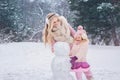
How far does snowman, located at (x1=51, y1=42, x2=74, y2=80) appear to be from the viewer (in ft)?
14.3

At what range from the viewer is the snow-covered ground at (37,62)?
5.79 metres

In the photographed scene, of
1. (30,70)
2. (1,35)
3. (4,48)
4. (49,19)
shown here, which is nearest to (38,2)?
(1,35)

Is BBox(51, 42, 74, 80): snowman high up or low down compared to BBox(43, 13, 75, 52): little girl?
down

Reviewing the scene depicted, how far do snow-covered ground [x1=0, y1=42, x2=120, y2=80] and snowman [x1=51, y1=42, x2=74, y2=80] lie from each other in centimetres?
110

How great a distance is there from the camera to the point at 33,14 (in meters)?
10.1

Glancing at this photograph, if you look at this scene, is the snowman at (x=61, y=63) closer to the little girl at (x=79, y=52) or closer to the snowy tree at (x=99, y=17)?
the little girl at (x=79, y=52)

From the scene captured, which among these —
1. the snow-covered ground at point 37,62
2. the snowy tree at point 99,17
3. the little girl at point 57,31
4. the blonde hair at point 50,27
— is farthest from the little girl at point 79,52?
the snowy tree at point 99,17

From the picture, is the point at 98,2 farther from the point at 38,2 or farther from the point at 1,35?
the point at 1,35

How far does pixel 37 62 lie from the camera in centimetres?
712

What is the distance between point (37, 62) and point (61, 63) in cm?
283

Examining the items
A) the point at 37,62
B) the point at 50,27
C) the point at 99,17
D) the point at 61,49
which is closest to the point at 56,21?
the point at 50,27

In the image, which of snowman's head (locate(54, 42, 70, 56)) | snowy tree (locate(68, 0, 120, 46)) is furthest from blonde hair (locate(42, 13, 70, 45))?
snowy tree (locate(68, 0, 120, 46))

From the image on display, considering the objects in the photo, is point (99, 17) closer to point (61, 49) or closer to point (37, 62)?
point (37, 62)

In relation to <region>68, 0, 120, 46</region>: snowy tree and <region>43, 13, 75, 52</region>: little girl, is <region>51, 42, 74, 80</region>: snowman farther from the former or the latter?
<region>68, 0, 120, 46</region>: snowy tree
